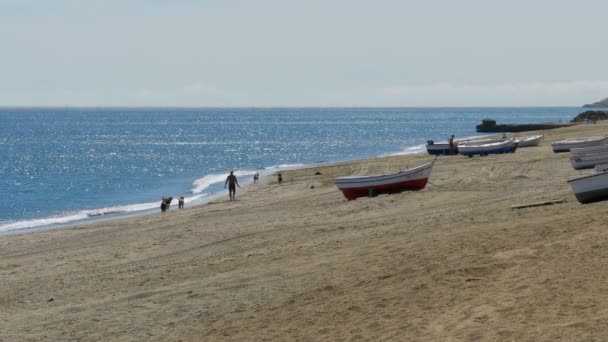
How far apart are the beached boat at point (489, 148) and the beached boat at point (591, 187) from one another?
34.3 meters

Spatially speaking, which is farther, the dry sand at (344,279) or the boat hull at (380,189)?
the boat hull at (380,189)

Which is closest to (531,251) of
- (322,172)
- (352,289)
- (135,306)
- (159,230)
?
(352,289)

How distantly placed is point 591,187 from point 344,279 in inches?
289

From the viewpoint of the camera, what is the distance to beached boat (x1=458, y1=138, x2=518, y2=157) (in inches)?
2126

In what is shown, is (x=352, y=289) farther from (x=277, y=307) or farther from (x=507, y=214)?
(x=507, y=214)

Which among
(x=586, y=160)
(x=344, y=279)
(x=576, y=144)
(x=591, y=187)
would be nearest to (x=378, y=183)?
(x=586, y=160)

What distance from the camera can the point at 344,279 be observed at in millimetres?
15008

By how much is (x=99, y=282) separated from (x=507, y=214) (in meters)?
8.79

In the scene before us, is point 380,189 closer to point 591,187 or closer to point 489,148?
point 591,187

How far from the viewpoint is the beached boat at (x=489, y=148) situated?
54.0 meters

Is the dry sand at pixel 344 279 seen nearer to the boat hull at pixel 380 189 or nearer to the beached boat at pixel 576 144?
the boat hull at pixel 380 189

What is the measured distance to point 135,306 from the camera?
1545 cm

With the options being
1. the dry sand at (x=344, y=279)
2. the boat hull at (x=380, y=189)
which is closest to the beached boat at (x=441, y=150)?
the boat hull at (x=380, y=189)

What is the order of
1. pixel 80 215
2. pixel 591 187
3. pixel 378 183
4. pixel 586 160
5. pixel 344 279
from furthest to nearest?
pixel 80 215 < pixel 586 160 < pixel 378 183 < pixel 591 187 < pixel 344 279
